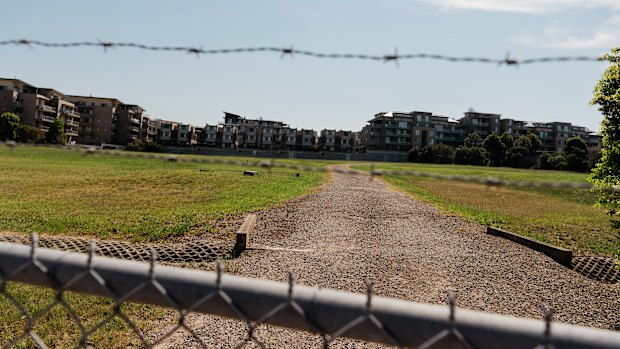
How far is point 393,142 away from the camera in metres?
109

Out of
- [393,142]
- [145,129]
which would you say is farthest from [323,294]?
[145,129]

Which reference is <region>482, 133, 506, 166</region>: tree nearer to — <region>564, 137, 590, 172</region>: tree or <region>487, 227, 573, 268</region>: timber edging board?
<region>564, 137, 590, 172</region>: tree

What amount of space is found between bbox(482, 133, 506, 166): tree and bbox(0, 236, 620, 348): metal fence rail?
3648 inches

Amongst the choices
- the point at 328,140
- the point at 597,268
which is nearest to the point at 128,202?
the point at 597,268

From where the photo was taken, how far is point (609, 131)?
22.9 ft

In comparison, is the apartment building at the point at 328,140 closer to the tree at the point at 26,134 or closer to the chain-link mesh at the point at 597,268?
the tree at the point at 26,134

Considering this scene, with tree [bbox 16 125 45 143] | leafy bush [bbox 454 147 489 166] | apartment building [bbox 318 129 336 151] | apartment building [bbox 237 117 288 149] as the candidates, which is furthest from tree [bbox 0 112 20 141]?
leafy bush [bbox 454 147 489 166]

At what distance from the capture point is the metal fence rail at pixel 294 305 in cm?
117

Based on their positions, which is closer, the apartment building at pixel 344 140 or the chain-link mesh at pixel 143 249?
the chain-link mesh at pixel 143 249

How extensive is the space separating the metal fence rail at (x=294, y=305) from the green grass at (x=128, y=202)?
10.7 metres

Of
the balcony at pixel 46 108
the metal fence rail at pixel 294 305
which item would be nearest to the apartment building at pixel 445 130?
the balcony at pixel 46 108

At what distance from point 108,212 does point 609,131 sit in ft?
50.7

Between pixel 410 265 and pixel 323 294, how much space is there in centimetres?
944

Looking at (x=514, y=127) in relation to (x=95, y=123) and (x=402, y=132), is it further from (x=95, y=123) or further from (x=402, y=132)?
(x=95, y=123)
